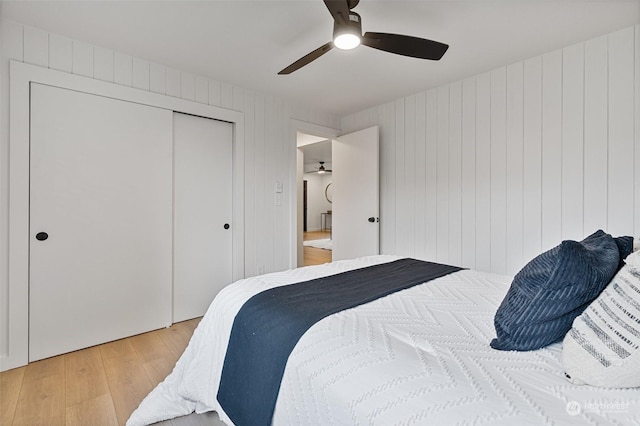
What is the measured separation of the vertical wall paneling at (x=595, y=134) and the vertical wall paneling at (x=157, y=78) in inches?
140

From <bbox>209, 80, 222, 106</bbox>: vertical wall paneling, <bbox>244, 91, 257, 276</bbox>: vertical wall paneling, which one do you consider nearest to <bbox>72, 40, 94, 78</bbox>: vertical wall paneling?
<bbox>209, 80, 222, 106</bbox>: vertical wall paneling

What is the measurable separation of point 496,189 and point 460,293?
5.87ft

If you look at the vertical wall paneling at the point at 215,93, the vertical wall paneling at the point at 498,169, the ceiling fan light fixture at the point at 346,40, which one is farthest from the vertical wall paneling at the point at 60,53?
the vertical wall paneling at the point at 498,169

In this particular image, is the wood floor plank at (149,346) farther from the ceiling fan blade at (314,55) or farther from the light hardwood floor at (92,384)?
the ceiling fan blade at (314,55)

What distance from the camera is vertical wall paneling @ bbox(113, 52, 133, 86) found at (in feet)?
8.23

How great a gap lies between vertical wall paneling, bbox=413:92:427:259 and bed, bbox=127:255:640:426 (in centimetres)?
195

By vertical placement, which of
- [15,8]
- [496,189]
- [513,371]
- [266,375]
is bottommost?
[266,375]

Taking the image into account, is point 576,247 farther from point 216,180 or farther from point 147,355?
point 216,180

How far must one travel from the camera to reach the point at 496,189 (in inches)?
114

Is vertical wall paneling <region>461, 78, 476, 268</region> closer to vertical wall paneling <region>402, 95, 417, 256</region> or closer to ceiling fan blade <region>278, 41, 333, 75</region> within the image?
vertical wall paneling <region>402, 95, 417, 256</region>

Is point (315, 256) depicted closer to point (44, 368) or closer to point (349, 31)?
point (44, 368)

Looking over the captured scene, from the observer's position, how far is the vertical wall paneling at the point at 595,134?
2305mm

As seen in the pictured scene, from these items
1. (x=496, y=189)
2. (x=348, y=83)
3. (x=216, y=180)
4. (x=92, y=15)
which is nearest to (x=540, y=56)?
(x=496, y=189)

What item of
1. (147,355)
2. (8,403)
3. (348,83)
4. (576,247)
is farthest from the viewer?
(348,83)
